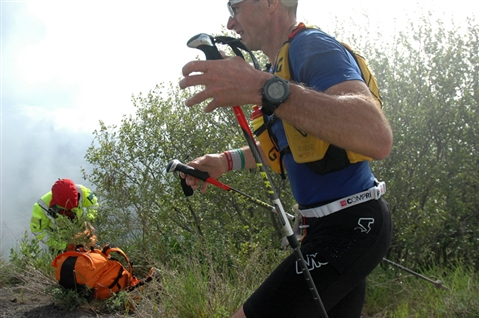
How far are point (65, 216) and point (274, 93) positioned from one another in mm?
5239

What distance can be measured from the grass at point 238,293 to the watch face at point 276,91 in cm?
261

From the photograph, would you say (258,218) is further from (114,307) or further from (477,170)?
(477,170)

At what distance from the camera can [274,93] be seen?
66.1 inches

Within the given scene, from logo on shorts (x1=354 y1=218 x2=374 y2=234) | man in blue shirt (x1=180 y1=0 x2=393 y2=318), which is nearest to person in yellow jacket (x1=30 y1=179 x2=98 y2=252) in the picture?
man in blue shirt (x1=180 y1=0 x2=393 y2=318)

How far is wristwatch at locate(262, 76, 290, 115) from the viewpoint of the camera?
167 cm

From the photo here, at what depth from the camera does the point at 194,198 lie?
6531mm

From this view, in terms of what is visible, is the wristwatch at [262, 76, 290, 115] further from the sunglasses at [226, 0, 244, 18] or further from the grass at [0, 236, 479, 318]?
the grass at [0, 236, 479, 318]

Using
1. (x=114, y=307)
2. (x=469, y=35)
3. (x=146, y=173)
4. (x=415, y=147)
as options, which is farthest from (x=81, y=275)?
(x=469, y=35)

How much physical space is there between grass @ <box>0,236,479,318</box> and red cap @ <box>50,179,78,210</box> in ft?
4.75

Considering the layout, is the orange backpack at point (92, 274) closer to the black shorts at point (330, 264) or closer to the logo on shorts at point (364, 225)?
the black shorts at point (330, 264)

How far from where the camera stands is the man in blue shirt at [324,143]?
64.9 inches

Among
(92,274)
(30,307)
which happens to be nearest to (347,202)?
(92,274)

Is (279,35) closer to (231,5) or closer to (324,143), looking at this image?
(231,5)

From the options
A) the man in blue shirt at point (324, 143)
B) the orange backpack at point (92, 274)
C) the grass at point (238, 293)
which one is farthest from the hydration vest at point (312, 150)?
the orange backpack at point (92, 274)
